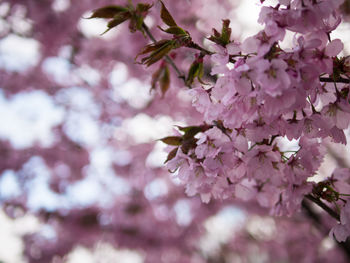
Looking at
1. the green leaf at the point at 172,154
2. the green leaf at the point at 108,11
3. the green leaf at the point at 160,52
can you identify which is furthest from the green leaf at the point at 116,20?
the green leaf at the point at 172,154

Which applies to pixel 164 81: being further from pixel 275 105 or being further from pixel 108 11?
pixel 275 105

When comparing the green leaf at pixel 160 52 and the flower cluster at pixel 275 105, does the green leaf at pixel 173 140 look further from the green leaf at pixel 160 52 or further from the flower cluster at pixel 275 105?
the green leaf at pixel 160 52

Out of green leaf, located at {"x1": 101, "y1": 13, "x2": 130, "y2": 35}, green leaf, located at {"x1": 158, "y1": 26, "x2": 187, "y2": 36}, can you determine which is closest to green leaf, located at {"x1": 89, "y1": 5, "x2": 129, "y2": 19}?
green leaf, located at {"x1": 101, "y1": 13, "x2": 130, "y2": 35}

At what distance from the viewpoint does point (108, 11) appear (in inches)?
29.2

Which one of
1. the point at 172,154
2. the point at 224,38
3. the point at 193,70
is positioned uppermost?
the point at 224,38

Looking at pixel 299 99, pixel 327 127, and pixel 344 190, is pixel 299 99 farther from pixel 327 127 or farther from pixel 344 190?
pixel 344 190

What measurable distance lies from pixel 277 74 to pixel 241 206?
15.5 feet

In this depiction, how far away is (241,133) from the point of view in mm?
748

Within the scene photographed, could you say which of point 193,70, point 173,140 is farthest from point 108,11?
point 173,140

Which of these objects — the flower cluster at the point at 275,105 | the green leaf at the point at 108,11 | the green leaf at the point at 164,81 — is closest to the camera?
the flower cluster at the point at 275,105

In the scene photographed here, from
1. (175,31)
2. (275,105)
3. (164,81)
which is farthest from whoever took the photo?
(164,81)

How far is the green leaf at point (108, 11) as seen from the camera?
714 millimetres

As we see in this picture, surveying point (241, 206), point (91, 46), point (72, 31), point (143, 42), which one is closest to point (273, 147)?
point (143, 42)

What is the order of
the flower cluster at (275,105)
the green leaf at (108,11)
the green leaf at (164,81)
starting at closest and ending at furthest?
the flower cluster at (275,105) → the green leaf at (108,11) → the green leaf at (164,81)
